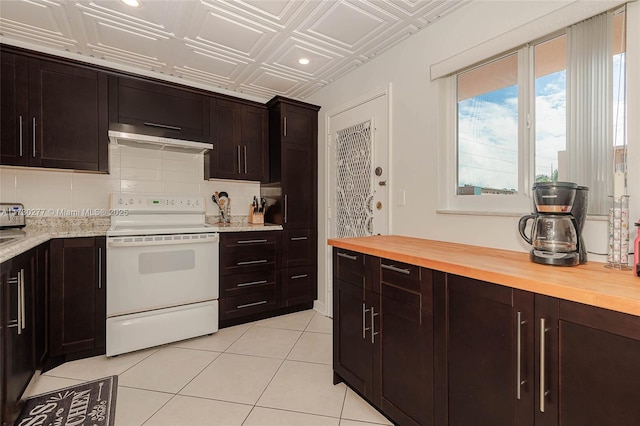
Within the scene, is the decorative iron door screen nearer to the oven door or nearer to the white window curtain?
the oven door

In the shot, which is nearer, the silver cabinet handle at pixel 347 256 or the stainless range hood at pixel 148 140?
the silver cabinet handle at pixel 347 256

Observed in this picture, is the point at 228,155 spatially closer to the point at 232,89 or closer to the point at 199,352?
the point at 232,89

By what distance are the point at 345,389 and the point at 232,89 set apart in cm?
323

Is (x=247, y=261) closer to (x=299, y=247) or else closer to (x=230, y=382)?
(x=299, y=247)

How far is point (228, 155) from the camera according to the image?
3176 mm

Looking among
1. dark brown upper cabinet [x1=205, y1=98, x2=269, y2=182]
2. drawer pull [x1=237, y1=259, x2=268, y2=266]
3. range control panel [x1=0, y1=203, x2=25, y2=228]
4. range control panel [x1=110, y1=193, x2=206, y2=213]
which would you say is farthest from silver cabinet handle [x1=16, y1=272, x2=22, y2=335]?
dark brown upper cabinet [x1=205, y1=98, x2=269, y2=182]

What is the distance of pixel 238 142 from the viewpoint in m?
3.24

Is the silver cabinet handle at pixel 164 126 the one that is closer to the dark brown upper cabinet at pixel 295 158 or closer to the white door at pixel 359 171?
the dark brown upper cabinet at pixel 295 158

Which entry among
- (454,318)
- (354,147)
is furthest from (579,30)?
(354,147)

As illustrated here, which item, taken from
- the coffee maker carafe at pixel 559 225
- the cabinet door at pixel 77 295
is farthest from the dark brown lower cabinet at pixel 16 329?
the coffee maker carafe at pixel 559 225

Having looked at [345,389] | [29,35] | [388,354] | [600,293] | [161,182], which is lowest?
[345,389]

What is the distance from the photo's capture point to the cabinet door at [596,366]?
809mm

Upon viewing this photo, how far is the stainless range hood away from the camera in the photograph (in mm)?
2553

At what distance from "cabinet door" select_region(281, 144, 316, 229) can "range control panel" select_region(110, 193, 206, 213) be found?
89cm
